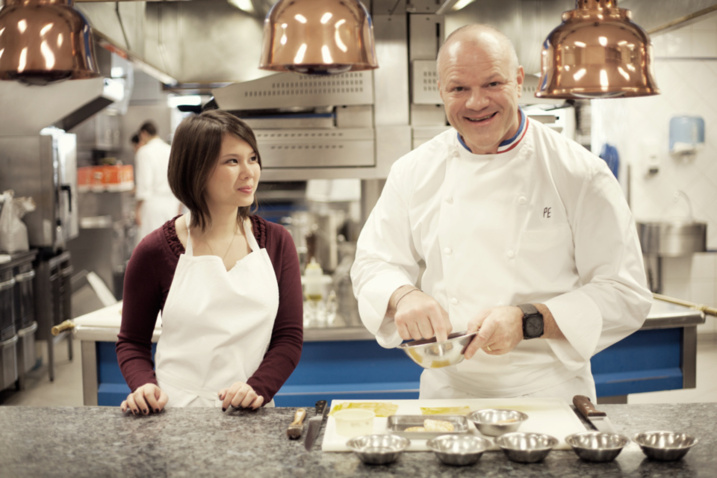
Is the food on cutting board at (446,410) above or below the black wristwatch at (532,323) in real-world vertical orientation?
below

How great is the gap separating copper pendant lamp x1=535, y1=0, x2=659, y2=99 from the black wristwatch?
50cm

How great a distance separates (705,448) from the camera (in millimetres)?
1392

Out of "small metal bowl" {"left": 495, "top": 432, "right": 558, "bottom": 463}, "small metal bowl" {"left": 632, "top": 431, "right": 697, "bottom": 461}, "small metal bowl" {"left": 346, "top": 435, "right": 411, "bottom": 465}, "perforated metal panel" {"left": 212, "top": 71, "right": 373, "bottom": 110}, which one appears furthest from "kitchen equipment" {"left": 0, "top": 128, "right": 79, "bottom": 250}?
"small metal bowl" {"left": 632, "top": 431, "right": 697, "bottom": 461}

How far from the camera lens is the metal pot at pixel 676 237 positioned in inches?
236

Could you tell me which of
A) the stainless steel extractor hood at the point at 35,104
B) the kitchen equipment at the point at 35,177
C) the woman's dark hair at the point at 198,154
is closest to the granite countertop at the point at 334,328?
the woman's dark hair at the point at 198,154

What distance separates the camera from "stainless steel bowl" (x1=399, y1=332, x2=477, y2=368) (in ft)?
5.02

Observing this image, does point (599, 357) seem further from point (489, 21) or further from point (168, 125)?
point (168, 125)

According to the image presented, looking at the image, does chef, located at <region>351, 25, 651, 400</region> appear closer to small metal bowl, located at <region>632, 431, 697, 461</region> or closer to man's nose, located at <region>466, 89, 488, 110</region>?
man's nose, located at <region>466, 89, 488, 110</region>

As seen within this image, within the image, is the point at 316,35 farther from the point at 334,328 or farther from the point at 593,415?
the point at 334,328

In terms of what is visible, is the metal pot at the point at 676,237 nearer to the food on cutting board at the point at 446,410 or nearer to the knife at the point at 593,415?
the knife at the point at 593,415

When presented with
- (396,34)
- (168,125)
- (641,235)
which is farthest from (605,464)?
(168,125)

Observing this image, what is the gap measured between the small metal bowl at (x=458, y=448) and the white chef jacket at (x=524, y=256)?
47 cm

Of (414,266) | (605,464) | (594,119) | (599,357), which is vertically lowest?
(599,357)

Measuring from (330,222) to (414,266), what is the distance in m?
2.56
